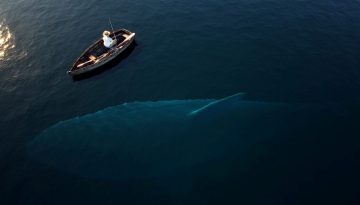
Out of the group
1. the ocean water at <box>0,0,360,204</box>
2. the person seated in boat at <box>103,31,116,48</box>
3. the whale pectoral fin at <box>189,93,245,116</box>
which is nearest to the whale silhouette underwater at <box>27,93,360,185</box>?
the whale pectoral fin at <box>189,93,245,116</box>

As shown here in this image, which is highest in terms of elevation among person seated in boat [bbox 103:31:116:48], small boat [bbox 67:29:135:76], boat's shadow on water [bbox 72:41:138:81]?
person seated in boat [bbox 103:31:116:48]

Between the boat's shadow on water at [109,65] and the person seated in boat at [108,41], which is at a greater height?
the person seated in boat at [108,41]

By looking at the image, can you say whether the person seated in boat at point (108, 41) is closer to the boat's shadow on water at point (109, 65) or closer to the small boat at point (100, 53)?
the small boat at point (100, 53)

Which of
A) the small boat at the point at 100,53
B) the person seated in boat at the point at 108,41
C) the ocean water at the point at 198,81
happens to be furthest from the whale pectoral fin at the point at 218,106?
the person seated in boat at the point at 108,41


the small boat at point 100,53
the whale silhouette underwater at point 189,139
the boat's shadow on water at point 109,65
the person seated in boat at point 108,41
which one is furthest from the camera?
the person seated in boat at point 108,41

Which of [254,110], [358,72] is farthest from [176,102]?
[358,72]

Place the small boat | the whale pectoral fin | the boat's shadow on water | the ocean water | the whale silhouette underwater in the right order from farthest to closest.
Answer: the boat's shadow on water
the small boat
the whale pectoral fin
the whale silhouette underwater
the ocean water

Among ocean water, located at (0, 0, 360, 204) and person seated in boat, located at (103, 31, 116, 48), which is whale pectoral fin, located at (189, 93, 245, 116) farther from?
person seated in boat, located at (103, 31, 116, 48)
